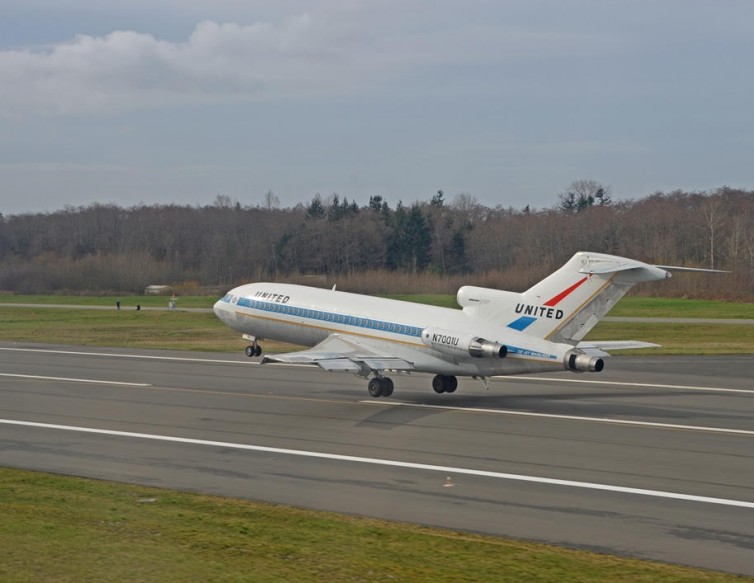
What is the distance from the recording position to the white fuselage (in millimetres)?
31922

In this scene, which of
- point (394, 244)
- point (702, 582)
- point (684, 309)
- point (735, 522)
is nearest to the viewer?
point (702, 582)

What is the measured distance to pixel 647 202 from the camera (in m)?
147

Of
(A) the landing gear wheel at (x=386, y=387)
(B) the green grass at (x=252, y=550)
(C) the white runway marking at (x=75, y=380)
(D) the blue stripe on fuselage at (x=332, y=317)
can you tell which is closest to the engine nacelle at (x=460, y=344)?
(D) the blue stripe on fuselage at (x=332, y=317)

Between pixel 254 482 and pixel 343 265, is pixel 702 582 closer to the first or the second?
pixel 254 482

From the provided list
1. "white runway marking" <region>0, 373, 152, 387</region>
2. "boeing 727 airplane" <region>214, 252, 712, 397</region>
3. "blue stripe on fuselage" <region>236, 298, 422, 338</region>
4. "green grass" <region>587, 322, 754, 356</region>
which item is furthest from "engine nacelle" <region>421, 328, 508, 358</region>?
"green grass" <region>587, 322, 754, 356</region>

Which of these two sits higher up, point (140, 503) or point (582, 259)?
point (582, 259)

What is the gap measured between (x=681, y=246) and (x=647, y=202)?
3086cm

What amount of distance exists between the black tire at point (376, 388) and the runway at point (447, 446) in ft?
1.47

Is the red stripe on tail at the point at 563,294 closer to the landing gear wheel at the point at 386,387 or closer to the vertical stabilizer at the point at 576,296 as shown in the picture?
the vertical stabilizer at the point at 576,296

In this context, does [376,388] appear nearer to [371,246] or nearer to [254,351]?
[254,351]

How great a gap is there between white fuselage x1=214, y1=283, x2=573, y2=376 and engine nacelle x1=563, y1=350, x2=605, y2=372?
0.58ft

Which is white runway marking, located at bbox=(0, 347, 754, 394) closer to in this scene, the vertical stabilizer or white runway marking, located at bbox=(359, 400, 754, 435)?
Result: white runway marking, located at bbox=(359, 400, 754, 435)

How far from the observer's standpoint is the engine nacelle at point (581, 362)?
30.2 metres

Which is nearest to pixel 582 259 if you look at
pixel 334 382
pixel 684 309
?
pixel 334 382
